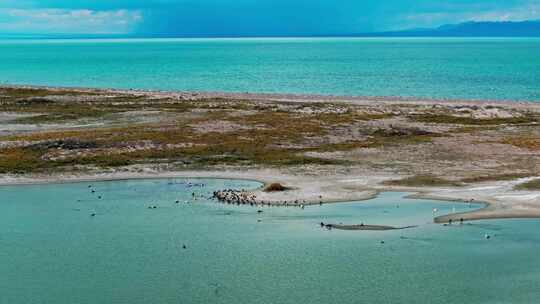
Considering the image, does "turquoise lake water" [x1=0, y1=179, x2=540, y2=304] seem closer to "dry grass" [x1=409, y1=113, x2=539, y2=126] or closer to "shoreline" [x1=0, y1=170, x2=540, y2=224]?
"shoreline" [x1=0, y1=170, x2=540, y2=224]

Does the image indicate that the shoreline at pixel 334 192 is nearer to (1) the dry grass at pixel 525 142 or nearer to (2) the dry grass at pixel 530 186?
(2) the dry grass at pixel 530 186

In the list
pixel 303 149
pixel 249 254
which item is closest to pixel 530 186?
pixel 303 149

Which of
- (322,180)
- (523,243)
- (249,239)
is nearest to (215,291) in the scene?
(249,239)

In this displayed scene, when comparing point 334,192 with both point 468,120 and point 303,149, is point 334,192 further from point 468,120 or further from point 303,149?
point 468,120

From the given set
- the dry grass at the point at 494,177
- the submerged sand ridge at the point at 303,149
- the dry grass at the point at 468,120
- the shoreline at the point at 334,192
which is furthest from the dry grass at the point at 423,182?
the dry grass at the point at 468,120

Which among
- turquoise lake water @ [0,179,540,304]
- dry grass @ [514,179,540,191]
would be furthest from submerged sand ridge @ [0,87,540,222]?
turquoise lake water @ [0,179,540,304]

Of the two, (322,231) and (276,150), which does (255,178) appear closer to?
(276,150)
